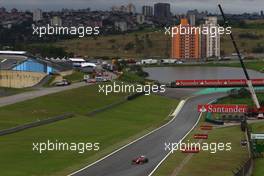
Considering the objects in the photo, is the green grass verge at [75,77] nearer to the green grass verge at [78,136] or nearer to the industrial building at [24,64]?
the industrial building at [24,64]

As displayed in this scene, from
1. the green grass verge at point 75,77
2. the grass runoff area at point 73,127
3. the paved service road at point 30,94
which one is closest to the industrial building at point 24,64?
the green grass verge at point 75,77

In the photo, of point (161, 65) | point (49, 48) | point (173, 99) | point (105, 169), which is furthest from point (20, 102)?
point (161, 65)

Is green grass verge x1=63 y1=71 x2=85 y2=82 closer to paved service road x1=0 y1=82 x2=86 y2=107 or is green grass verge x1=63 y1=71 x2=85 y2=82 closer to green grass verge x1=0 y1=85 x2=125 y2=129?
paved service road x1=0 y1=82 x2=86 y2=107

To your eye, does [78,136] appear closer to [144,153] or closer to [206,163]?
[144,153]

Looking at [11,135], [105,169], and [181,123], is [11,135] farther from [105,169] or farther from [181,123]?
[181,123]

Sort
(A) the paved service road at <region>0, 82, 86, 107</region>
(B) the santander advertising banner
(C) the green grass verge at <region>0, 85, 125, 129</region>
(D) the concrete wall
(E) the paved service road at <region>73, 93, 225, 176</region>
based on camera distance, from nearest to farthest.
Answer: (E) the paved service road at <region>73, 93, 225, 176</region>
(C) the green grass verge at <region>0, 85, 125, 129</region>
(A) the paved service road at <region>0, 82, 86, 107</region>
(B) the santander advertising banner
(D) the concrete wall

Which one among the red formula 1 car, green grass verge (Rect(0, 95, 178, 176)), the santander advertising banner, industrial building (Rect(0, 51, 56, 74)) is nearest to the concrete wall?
industrial building (Rect(0, 51, 56, 74))

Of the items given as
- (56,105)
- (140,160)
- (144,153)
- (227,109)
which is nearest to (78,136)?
(144,153)
